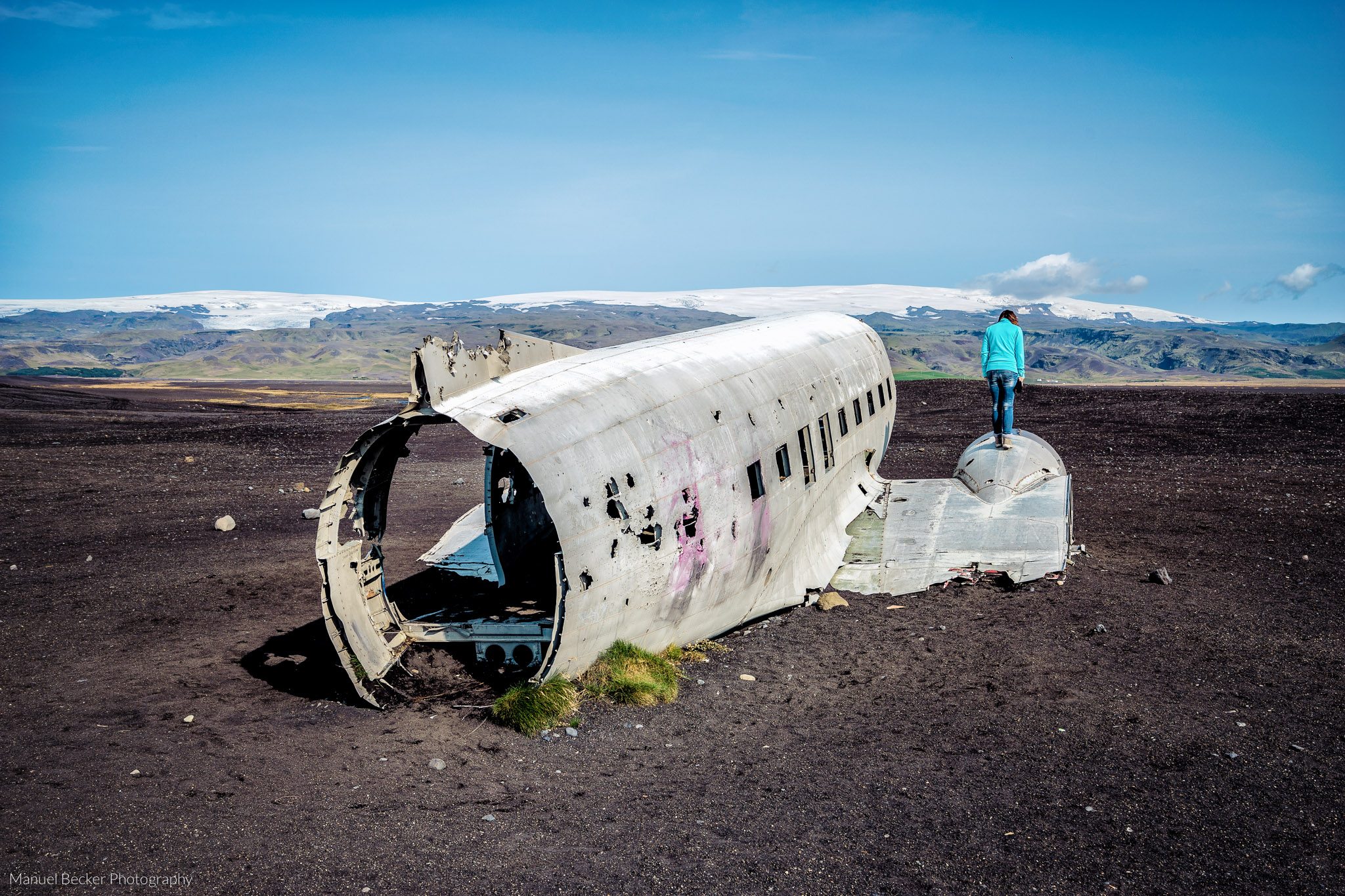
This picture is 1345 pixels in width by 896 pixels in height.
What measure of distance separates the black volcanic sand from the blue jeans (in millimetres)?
3088

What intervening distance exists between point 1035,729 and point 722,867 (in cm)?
463

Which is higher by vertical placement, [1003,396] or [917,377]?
[1003,396]

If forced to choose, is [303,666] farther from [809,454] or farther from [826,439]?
[826,439]

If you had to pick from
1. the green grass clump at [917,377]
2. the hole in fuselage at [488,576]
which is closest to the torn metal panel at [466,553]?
the hole in fuselage at [488,576]

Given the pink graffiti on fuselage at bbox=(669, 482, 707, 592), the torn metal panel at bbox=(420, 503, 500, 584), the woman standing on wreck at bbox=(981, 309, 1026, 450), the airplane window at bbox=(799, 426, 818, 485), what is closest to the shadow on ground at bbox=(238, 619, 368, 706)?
the torn metal panel at bbox=(420, 503, 500, 584)

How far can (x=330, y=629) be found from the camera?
1079 cm

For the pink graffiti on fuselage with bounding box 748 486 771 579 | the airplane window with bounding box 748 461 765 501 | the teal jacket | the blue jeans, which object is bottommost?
the pink graffiti on fuselage with bounding box 748 486 771 579

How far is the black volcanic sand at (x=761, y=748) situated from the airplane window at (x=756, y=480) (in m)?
2.35

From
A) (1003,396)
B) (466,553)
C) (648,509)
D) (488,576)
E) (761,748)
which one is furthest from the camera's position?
(1003,396)

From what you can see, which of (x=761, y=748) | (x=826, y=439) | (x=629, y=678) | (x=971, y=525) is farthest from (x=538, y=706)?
(x=971, y=525)

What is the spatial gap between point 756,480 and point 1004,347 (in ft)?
27.0

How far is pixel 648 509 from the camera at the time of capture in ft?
35.5

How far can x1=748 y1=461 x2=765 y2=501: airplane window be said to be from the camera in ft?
41.5

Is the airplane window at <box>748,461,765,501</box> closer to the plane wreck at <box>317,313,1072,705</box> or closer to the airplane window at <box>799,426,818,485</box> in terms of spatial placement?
the plane wreck at <box>317,313,1072,705</box>
